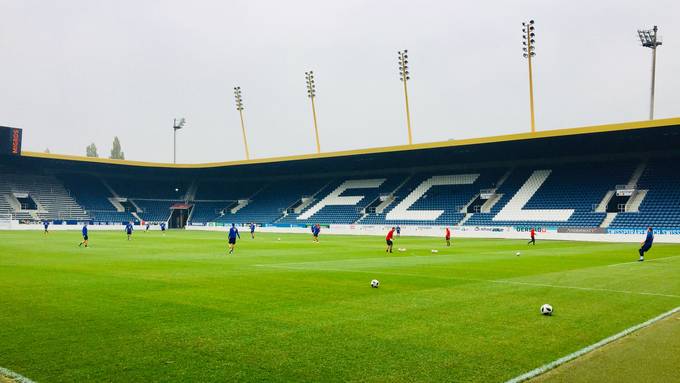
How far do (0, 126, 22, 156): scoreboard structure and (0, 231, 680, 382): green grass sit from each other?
49.7 meters

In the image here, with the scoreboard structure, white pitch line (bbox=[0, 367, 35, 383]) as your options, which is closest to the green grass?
white pitch line (bbox=[0, 367, 35, 383])

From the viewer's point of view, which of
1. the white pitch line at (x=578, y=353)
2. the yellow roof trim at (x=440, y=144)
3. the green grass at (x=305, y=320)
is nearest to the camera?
the white pitch line at (x=578, y=353)

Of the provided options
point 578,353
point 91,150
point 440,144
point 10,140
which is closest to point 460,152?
point 440,144

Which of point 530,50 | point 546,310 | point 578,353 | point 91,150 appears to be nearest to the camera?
point 578,353

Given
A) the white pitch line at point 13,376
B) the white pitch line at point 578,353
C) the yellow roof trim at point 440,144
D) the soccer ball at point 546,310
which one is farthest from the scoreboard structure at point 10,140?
the white pitch line at point 578,353

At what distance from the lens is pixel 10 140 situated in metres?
60.7

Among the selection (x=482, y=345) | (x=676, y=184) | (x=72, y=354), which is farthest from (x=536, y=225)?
(x=72, y=354)

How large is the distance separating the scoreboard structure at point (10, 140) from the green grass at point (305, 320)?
163ft

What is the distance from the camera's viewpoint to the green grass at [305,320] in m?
6.98

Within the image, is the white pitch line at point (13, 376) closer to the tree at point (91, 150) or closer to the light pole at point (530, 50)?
the light pole at point (530, 50)

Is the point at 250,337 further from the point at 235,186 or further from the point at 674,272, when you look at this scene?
the point at 235,186

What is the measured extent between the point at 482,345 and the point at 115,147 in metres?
145

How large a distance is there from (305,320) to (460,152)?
5043 cm

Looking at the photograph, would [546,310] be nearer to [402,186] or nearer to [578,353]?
[578,353]
